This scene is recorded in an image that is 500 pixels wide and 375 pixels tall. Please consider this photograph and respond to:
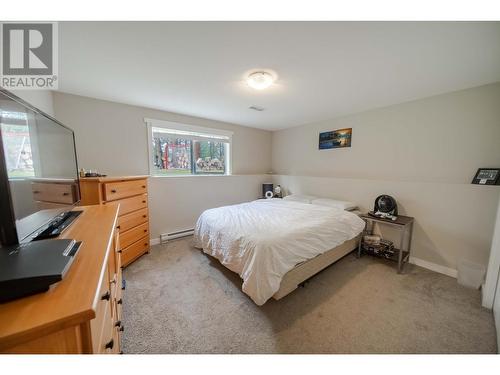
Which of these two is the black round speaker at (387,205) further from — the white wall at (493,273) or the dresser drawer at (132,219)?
the dresser drawer at (132,219)

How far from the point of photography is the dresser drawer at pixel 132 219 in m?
2.20

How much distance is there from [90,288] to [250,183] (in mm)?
3715

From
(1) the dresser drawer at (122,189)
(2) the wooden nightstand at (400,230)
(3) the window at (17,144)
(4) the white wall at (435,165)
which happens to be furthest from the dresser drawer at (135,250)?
(4) the white wall at (435,165)

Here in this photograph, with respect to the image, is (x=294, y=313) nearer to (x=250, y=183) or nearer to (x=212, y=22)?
(x=212, y=22)

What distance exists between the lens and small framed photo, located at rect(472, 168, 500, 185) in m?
1.92

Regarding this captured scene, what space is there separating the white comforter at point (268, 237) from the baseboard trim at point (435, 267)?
0.82 metres

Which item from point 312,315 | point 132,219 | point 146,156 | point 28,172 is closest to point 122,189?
point 132,219

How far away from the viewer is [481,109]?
6.64 feet

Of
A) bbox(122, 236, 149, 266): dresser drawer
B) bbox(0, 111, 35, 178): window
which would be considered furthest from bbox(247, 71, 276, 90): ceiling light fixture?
bbox(122, 236, 149, 266): dresser drawer

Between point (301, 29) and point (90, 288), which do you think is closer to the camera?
point (90, 288)

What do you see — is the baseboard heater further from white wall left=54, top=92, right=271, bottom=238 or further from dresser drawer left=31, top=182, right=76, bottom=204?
dresser drawer left=31, top=182, right=76, bottom=204

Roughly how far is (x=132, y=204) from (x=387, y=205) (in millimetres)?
3402

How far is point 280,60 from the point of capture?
5.25 feet
